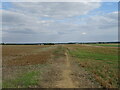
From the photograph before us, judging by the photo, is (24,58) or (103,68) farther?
(24,58)

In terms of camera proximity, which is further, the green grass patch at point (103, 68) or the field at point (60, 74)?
the green grass patch at point (103, 68)

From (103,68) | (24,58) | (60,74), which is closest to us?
(60,74)

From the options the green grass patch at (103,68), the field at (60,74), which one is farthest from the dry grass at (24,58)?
the green grass patch at (103,68)

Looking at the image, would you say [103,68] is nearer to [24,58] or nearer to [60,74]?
[60,74]

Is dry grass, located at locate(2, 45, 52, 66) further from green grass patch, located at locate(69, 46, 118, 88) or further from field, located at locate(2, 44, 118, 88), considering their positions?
green grass patch, located at locate(69, 46, 118, 88)

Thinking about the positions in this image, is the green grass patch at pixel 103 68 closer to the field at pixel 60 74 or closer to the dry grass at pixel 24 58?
the field at pixel 60 74

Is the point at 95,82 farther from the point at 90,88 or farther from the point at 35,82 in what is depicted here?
the point at 35,82

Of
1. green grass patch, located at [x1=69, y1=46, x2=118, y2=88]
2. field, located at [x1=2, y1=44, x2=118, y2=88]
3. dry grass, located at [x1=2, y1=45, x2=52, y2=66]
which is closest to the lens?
field, located at [x1=2, y1=44, x2=118, y2=88]

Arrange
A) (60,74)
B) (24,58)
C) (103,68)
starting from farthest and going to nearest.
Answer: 1. (24,58)
2. (103,68)
3. (60,74)

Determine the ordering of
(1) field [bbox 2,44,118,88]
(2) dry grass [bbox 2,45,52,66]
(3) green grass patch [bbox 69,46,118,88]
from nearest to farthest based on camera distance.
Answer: (1) field [bbox 2,44,118,88] < (3) green grass patch [bbox 69,46,118,88] < (2) dry grass [bbox 2,45,52,66]

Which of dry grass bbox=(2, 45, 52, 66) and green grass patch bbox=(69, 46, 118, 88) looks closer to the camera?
green grass patch bbox=(69, 46, 118, 88)

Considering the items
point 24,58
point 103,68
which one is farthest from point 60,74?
point 24,58

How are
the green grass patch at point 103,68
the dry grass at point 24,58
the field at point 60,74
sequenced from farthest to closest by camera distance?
1. the dry grass at point 24,58
2. the green grass patch at point 103,68
3. the field at point 60,74

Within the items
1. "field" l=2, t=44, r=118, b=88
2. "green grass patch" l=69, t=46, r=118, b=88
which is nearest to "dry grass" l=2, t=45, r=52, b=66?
"field" l=2, t=44, r=118, b=88
